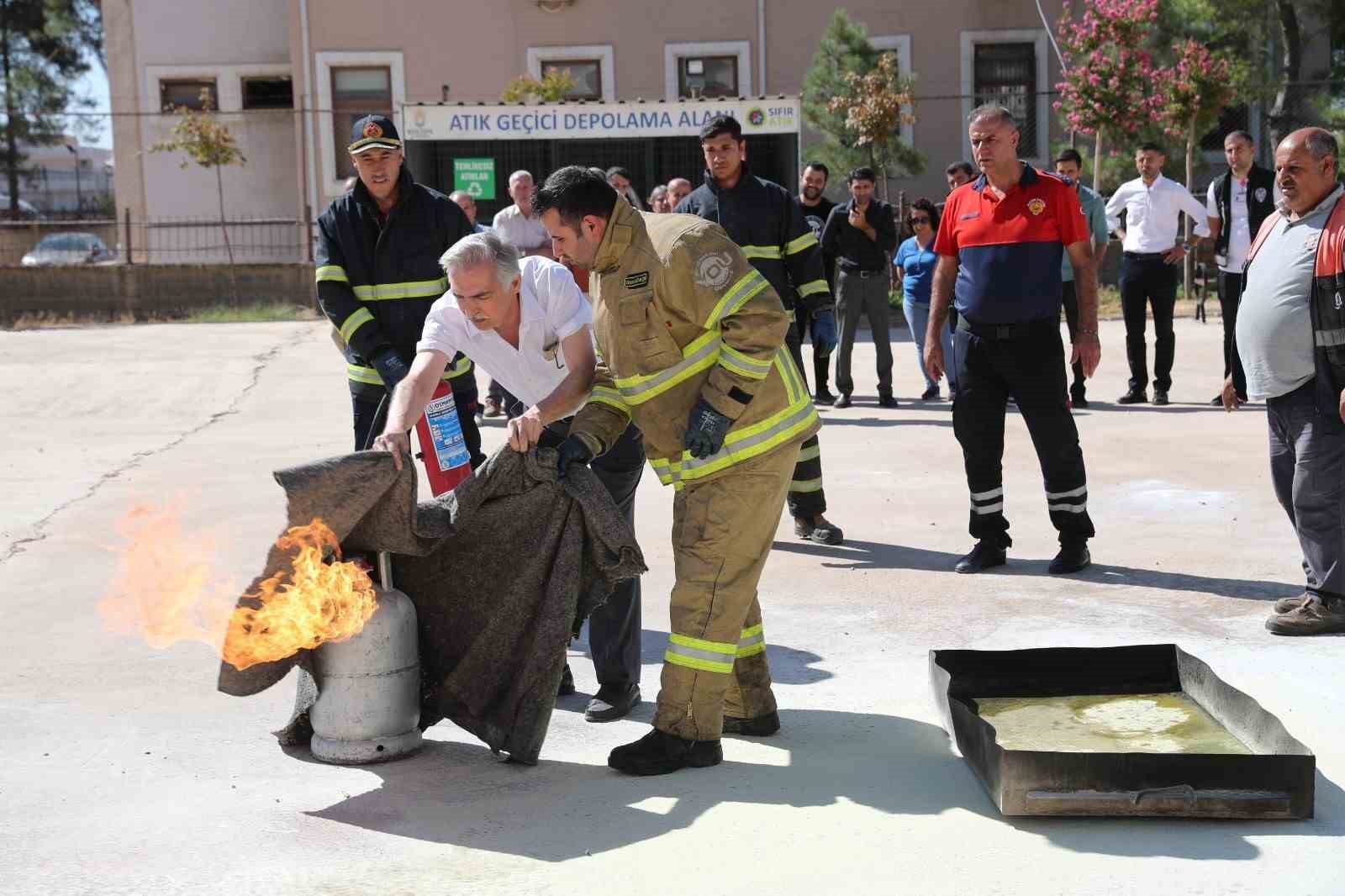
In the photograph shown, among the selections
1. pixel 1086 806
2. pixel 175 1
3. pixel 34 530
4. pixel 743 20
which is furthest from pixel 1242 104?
pixel 1086 806

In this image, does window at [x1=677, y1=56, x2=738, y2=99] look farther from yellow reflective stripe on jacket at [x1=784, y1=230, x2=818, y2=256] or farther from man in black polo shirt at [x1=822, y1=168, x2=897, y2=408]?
yellow reflective stripe on jacket at [x1=784, y1=230, x2=818, y2=256]

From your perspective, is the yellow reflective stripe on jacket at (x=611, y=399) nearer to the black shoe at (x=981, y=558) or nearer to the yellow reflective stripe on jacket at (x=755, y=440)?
the yellow reflective stripe on jacket at (x=755, y=440)

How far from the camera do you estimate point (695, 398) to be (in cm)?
468

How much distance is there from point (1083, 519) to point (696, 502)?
121 inches

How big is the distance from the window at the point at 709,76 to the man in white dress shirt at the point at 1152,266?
1611 cm

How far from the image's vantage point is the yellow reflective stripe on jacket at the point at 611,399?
4922 mm

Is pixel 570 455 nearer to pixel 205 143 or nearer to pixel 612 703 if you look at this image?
pixel 612 703

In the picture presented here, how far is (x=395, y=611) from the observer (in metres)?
4.64

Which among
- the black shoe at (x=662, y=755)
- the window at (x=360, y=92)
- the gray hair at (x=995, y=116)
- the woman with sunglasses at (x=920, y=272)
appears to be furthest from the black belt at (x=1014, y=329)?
the window at (x=360, y=92)

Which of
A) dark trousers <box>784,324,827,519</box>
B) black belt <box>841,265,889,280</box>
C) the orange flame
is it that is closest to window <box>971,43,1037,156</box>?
black belt <box>841,265,889,280</box>

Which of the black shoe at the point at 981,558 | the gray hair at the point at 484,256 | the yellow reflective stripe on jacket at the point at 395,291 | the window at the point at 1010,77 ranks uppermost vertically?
the window at the point at 1010,77

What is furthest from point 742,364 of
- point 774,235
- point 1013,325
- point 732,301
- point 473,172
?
point 473,172

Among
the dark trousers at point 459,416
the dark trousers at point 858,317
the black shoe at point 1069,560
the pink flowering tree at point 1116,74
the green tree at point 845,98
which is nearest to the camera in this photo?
the dark trousers at point 459,416

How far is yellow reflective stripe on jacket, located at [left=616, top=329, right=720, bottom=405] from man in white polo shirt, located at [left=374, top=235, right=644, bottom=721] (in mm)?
366
